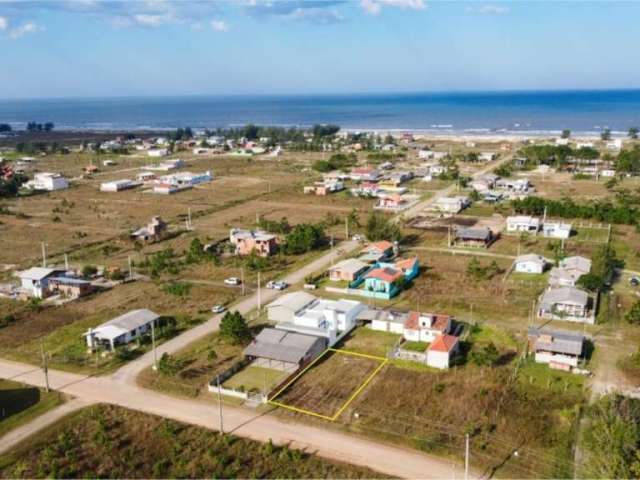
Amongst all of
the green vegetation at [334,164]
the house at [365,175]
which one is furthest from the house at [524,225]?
the green vegetation at [334,164]

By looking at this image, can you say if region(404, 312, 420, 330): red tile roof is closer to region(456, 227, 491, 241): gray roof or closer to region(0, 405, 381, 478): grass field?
region(0, 405, 381, 478): grass field

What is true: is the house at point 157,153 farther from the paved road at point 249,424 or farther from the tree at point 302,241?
the paved road at point 249,424

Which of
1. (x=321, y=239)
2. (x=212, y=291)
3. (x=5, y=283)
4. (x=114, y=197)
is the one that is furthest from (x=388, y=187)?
(x=5, y=283)

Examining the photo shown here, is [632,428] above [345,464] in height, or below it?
above

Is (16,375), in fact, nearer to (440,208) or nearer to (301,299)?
(301,299)

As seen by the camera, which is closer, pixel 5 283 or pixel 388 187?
pixel 5 283

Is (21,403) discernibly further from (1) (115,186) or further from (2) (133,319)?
(1) (115,186)
